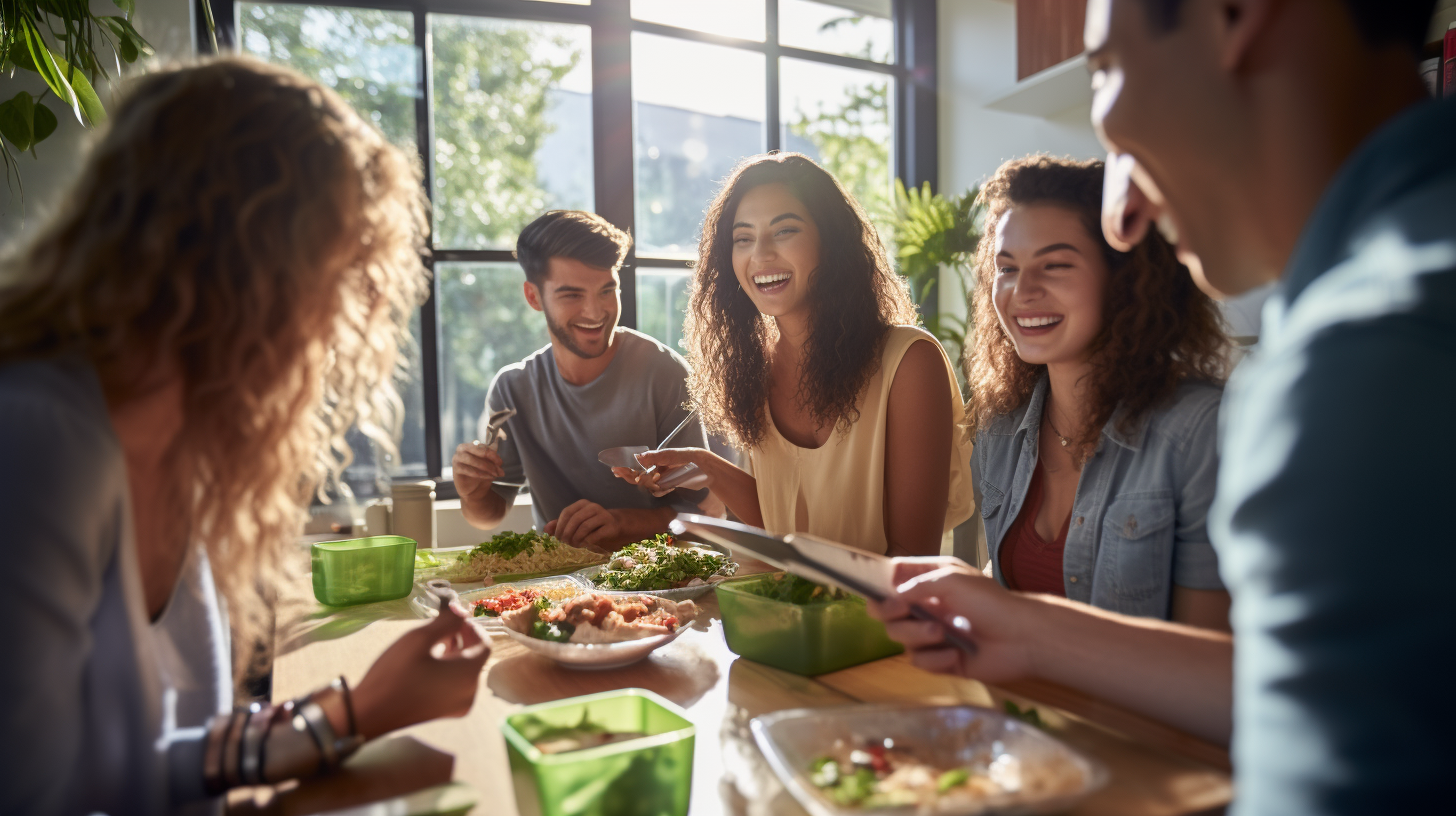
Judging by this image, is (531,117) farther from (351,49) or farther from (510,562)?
(510,562)

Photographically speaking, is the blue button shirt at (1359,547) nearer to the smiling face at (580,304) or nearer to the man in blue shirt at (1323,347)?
the man in blue shirt at (1323,347)

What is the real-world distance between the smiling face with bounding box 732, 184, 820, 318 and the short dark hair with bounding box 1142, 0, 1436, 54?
1575 mm

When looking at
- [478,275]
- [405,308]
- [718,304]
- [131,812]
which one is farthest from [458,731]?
[478,275]

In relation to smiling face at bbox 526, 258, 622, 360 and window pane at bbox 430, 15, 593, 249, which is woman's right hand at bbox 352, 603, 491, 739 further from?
window pane at bbox 430, 15, 593, 249

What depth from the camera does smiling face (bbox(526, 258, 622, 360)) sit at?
2896 millimetres

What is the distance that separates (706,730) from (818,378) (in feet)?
4.17

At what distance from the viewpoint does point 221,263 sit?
0.83 m

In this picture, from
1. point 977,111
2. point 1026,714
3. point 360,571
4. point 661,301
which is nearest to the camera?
point 1026,714

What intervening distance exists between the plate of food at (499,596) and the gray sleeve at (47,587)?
66 centimetres

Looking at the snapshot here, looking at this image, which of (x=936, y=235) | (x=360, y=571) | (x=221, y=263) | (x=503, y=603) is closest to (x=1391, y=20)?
(x=221, y=263)

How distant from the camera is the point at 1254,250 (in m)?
0.67

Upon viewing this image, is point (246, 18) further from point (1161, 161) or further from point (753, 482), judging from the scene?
point (1161, 161)

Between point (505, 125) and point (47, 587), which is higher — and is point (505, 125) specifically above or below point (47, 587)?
above

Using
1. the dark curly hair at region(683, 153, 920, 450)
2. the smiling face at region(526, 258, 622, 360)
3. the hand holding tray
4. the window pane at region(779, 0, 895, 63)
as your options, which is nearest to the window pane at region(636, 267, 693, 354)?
the smiling face at region(526, 258, 622, 360)
